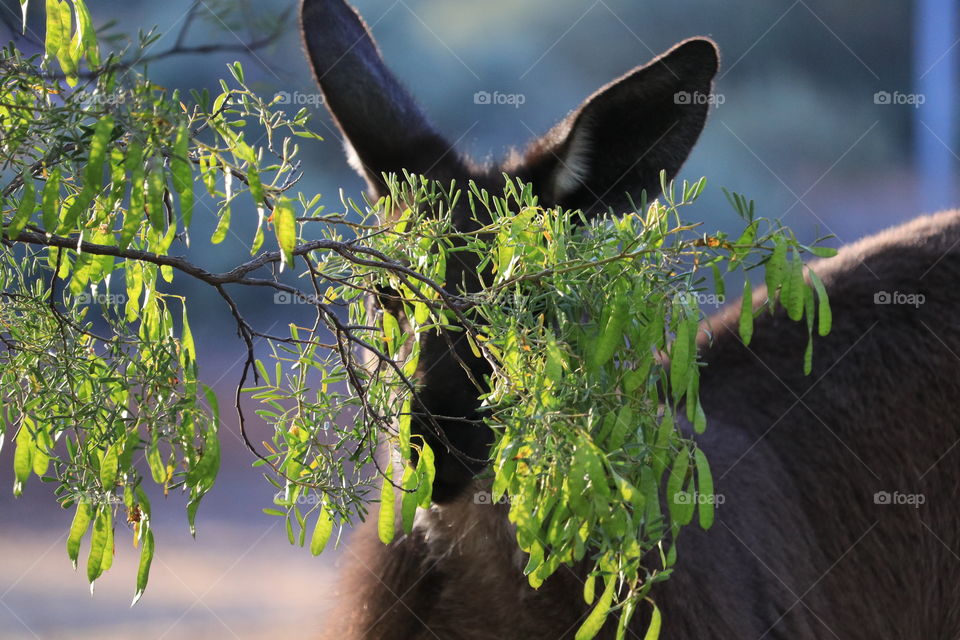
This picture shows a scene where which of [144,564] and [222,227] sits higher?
[222,227]

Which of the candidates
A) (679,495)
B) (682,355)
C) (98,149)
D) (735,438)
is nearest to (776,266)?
(682,355)

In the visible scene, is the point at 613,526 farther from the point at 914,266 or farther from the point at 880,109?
the point at 880,109

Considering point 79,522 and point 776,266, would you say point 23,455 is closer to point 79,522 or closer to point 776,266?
point 79,522

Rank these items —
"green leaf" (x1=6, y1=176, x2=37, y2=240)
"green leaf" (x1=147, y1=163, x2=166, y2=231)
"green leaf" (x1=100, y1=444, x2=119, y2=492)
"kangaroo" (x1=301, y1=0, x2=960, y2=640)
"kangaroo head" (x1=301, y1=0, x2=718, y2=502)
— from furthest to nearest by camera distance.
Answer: "kangaroo" (x1=301, y1=0, x2=960, y2=640) < "kangaroo head" (x1=301, y1=0, x2=718, y2=502) < "green leaf" (x1=100, y1=444, x2=119, y2=492) < "green leaf" (x1=6, y1=176, x2=37, y2=240) < "green leaf" (x1=147, y1=163, x2=166, y2=231)

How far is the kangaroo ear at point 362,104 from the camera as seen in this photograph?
252 centimetres

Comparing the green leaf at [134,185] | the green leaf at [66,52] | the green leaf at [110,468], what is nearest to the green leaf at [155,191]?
the green leaf at [134,185]

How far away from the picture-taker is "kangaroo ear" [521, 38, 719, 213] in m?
2.17

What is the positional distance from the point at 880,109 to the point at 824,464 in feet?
24.2

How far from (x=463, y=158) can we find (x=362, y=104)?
0.31 metres

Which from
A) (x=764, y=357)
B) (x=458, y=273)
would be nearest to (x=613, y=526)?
(x=458, y=273)

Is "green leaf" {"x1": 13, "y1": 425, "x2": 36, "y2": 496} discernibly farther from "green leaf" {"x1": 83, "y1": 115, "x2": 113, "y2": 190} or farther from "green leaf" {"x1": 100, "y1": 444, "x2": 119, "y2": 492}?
"green leaf" {"x1": 83, "y1": 115, "x2": 113, "y2": 190}

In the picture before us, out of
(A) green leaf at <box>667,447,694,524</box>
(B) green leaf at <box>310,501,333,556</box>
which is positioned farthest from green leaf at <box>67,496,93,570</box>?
(A) green leaf at <box>667,447,694,524</box>

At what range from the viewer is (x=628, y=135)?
7.64 feet

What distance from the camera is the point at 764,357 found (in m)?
3.15
